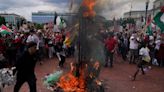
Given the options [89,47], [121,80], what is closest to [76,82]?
[89,47]

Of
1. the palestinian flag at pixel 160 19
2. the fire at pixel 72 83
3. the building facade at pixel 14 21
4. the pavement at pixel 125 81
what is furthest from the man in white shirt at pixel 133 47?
the fire at pixel 72 83

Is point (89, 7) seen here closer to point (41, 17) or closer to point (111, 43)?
point (111, 43)

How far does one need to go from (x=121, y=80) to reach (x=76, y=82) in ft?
13.9

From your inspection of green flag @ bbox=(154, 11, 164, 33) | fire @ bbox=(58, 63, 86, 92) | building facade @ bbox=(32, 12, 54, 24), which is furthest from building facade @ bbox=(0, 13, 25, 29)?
fire @ bbox=(58, 63, 86, 92)

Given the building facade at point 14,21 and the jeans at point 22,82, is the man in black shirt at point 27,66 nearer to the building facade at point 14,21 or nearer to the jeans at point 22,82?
the jeans at point 22,82

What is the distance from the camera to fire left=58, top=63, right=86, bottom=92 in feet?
34.2

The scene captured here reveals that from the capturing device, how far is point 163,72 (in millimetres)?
17875

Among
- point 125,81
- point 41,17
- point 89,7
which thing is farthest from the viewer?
point 41,17

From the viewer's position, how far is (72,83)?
10.7m

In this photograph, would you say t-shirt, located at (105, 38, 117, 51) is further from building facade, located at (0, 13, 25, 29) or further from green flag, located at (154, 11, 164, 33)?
building facade, located at (0, 13, 25, 29)

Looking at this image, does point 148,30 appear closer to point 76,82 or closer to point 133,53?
point 133,53

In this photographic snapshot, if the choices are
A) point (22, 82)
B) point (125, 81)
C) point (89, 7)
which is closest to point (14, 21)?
point (125, 81)

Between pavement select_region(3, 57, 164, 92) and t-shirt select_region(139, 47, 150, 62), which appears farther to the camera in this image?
t-shirt select_region(139, 47, 150, 62)

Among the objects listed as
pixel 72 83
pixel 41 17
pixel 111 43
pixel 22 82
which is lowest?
pixel 72 83
